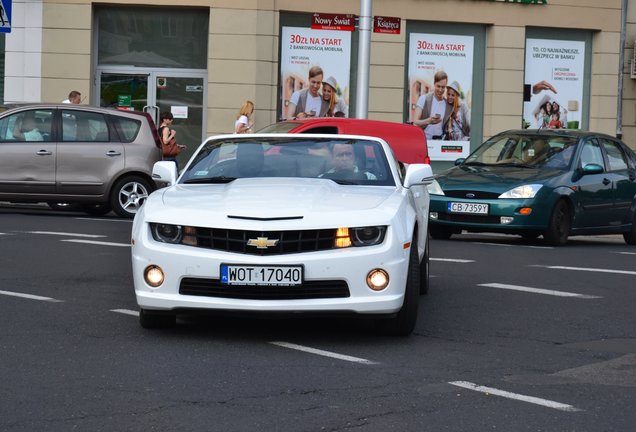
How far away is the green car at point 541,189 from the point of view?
1631 centimetres

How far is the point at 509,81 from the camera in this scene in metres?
28.7

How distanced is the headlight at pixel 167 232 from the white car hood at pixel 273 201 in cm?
8

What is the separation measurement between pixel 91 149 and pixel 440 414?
13752mm

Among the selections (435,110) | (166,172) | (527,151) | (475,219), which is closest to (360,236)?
(166,172)

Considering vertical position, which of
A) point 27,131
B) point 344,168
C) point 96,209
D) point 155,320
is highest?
point 27,131

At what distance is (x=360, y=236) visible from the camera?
8.03 metres

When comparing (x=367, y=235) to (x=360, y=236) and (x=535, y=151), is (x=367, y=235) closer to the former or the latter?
(x=360, y=236)

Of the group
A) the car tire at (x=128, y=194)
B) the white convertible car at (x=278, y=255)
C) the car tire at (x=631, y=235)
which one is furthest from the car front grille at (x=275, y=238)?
the car tire at (x=128, y=194)

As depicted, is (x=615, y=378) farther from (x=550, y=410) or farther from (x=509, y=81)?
(x=509, y=81)

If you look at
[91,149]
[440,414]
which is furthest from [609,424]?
[91,149]

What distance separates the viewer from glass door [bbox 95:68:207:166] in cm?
2764

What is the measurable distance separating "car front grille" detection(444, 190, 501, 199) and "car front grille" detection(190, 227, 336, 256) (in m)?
8.63

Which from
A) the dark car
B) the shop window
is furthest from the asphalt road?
the shop window

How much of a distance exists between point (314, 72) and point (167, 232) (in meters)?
19.8
